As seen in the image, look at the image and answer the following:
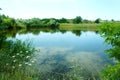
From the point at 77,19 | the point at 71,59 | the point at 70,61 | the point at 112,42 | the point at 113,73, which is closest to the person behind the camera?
the point at 113,73

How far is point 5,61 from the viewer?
11055 mm

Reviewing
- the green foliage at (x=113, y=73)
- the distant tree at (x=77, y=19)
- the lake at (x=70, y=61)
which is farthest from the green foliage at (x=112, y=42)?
the distant tree at (x=77, y=19)

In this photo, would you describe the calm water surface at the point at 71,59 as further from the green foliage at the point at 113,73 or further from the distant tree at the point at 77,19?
the distant tree at the point at 77,19

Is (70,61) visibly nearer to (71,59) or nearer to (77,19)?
(71,59)

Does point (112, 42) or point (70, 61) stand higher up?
point (112, 42)

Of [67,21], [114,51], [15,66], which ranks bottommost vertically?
[67,21]

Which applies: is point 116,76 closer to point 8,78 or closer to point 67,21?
point 8,78

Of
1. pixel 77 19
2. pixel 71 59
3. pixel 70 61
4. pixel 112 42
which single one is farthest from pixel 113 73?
pixel 77 19

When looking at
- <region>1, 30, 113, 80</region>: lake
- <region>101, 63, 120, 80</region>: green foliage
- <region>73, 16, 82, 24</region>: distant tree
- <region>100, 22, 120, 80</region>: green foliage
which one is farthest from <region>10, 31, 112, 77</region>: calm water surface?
<region>73, 16, 82, 24</region>: distant tree

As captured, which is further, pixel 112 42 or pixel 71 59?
pixel 71 59

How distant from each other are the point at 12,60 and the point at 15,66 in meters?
0.66

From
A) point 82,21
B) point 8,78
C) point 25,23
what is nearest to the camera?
point 8,78

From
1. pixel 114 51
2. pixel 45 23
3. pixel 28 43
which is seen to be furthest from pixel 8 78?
pixel 45 23

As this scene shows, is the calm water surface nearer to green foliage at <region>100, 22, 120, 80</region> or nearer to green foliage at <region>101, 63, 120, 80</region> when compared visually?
green foliage at <region>100, 22, 120, 80</region>
